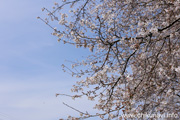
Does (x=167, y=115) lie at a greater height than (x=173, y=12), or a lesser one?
lesser

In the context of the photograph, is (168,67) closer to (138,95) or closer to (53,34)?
(138,95)

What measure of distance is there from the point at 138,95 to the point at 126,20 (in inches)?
124

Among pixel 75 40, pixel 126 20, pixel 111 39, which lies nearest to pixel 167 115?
pixel 111 39

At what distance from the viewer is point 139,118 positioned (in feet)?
14.7

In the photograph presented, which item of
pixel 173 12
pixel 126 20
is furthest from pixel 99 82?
pixel 126 20

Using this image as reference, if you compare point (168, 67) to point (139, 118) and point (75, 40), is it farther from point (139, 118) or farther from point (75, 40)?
point (75, 40)

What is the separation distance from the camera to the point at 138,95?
15.8 feet

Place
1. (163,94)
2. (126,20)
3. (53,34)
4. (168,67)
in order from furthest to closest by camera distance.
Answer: (126,20) → (53,34) → (163,94) → (168,67)

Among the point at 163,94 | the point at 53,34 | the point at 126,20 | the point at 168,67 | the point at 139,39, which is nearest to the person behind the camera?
the point at 139,39

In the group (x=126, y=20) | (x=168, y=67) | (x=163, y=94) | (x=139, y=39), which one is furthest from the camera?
(x=126, y=20)

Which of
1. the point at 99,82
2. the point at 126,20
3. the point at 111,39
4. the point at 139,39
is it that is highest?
the point at 126,20

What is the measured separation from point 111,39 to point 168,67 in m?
1.53

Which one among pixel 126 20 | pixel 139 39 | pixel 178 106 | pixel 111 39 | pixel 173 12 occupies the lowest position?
pixel 178 106

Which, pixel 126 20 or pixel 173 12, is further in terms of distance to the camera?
pixel 126 20
